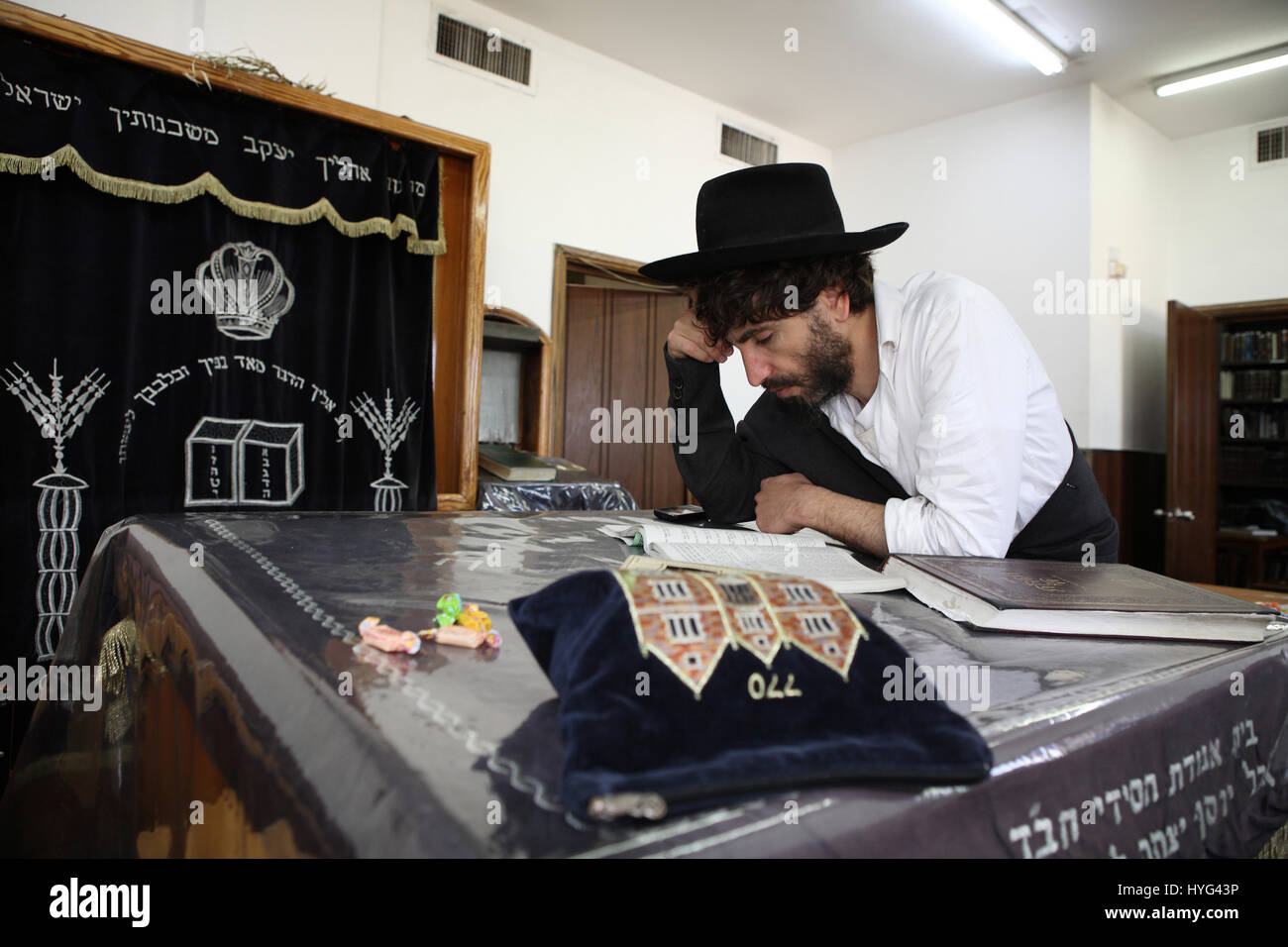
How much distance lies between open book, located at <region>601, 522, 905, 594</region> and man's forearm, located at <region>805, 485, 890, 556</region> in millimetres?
30

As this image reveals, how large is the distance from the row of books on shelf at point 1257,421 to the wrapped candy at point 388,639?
723 cm

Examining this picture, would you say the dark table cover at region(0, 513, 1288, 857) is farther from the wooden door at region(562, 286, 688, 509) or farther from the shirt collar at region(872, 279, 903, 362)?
the wooden door at region(562, 286, 688, 509)

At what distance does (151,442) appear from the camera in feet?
8.48

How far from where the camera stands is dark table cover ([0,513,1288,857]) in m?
0.40

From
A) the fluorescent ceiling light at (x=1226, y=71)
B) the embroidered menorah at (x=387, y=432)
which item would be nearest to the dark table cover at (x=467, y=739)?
the embroidered menorah at (x=387, y=432)

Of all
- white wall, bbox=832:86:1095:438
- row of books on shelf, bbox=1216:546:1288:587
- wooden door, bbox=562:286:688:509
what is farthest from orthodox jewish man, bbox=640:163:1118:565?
row of books on shelf, bbox=1216:546:1288:587

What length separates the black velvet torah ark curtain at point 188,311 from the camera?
2.37m

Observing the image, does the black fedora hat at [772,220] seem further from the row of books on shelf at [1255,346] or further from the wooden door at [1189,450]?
the row of books on shelf at [1255,346]

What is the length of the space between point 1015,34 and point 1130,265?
2049 mm
